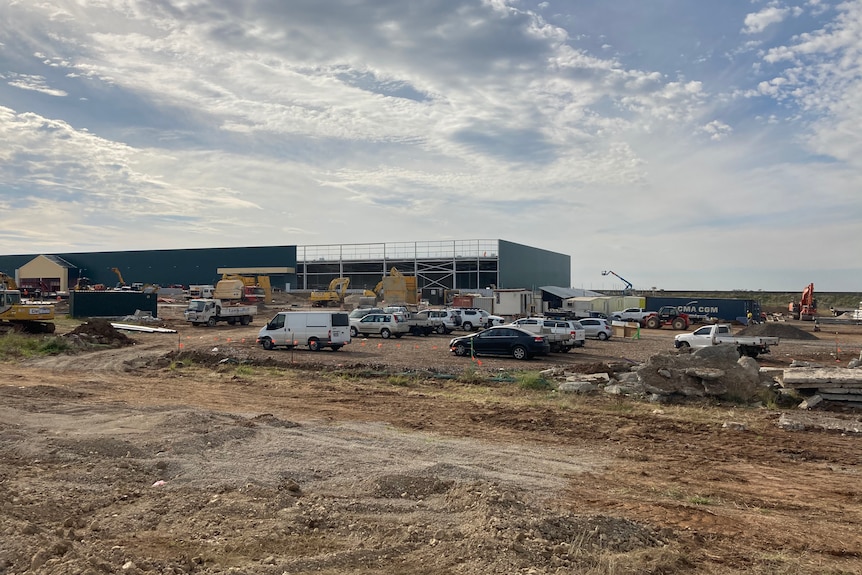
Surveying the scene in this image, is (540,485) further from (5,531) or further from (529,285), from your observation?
(529,285)

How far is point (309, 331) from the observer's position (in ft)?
97.8

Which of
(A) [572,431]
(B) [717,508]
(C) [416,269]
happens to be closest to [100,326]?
(A) [572,431]

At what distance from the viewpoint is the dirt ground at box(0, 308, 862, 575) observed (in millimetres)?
6191

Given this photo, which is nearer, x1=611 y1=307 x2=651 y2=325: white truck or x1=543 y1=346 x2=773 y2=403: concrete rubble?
x1=543 y1=346 x2=773 y2=403: concrete rubble

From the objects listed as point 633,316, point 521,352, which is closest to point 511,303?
point 633,316

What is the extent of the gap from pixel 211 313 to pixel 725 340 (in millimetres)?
33504

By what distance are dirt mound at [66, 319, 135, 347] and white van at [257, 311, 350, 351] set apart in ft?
26.8

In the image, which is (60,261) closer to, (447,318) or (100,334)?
(100,334)

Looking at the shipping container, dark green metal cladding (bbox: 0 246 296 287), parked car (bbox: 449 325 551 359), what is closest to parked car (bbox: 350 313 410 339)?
parked car (bbox: 449 325 551 359)

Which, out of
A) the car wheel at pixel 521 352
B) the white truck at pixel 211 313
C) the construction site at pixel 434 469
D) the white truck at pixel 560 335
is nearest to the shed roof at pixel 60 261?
the white truck at pixel 211 313

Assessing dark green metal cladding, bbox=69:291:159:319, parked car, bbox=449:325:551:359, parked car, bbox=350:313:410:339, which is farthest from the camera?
dark green metal cladding, bbox=69:291:159:319

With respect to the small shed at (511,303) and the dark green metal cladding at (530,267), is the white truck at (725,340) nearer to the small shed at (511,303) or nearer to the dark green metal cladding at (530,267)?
the small shed at (511,303)

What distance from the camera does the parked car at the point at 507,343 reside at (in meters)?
26.8

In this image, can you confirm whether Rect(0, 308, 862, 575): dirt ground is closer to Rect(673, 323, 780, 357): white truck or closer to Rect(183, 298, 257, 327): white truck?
Rect(673, 323, 780, 357): white truck
